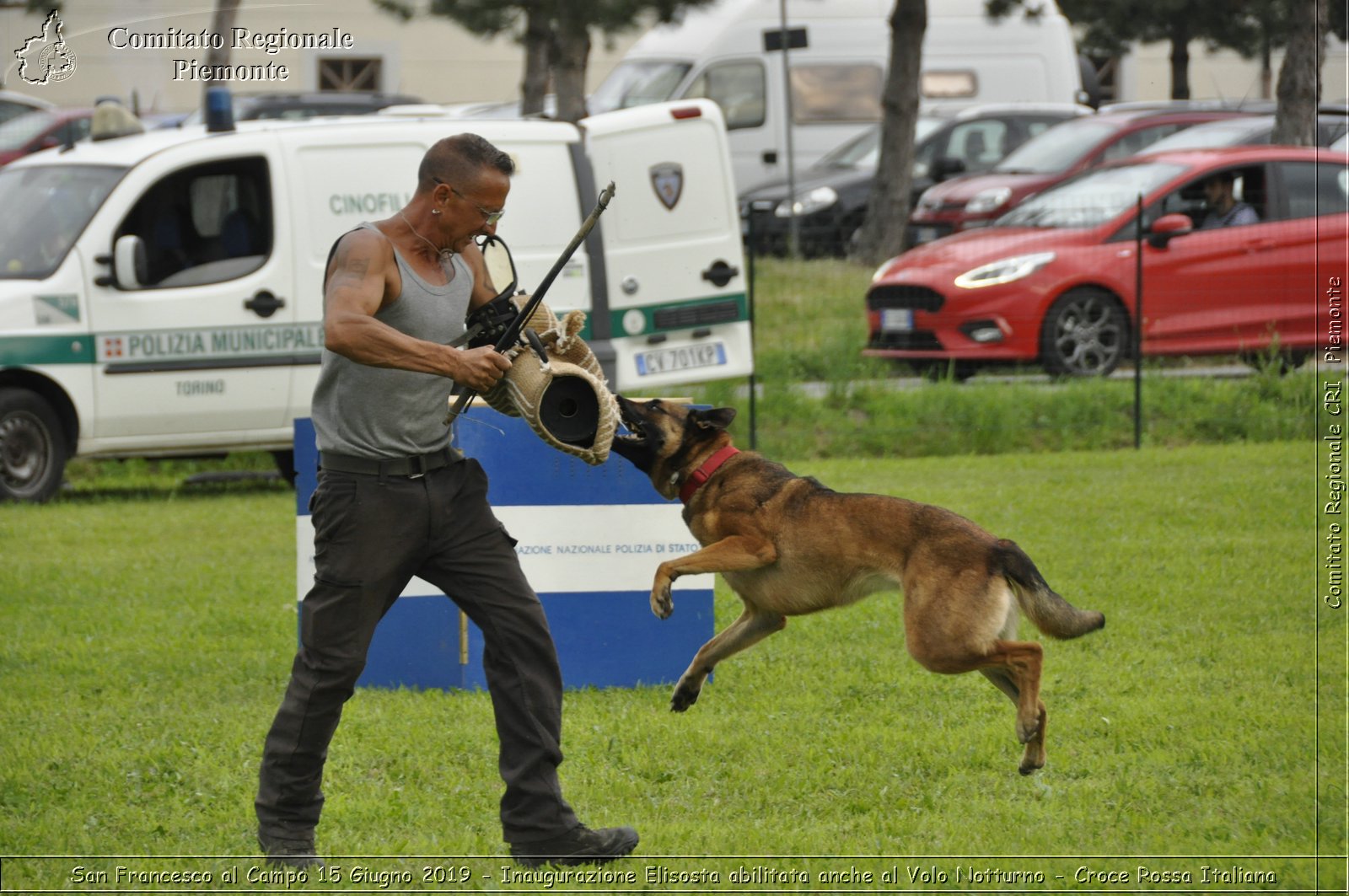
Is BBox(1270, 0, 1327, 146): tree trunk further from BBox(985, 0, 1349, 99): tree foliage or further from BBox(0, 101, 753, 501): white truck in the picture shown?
BBox(0, 101, 753, 501): white truck

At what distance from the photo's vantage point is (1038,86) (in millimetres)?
21344

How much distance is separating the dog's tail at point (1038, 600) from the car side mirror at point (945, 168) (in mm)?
14160

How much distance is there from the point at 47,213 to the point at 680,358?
4291 millimetres

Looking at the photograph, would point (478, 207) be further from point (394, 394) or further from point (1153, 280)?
point (1153, 280)

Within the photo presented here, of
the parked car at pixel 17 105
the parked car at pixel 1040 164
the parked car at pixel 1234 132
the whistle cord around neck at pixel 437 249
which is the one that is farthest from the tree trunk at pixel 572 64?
the parked car at pixel 17 105

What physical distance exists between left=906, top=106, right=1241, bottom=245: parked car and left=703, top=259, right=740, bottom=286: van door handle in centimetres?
534

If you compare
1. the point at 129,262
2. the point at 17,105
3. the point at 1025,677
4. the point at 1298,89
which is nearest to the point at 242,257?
the point at 129,262

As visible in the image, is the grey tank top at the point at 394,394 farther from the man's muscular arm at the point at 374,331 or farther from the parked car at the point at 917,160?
the parked car at the point at 917,160

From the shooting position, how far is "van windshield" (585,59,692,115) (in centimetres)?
1947

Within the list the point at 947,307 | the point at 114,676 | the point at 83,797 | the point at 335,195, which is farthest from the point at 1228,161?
the point at 83,797

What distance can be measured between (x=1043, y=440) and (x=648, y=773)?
744 cm

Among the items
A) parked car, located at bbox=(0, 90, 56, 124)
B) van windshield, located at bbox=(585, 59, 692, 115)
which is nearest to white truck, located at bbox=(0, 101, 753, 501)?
van windshield, located at bbox=(585, 59, 692, 115)

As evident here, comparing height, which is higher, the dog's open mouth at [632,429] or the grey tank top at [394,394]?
the grey tank top at [394,394]

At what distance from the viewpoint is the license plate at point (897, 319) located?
41.0ft
